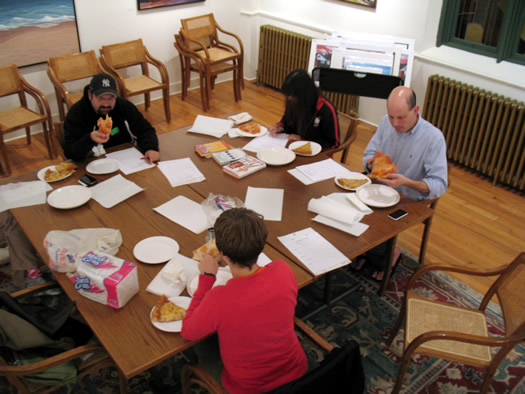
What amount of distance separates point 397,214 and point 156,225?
4.60ft

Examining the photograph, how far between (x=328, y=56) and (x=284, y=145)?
2.14 metres

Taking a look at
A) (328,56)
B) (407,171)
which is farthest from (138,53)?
(407,171)

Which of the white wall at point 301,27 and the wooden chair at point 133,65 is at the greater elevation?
the white wall at point 301,27

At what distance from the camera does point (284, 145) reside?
3584mm

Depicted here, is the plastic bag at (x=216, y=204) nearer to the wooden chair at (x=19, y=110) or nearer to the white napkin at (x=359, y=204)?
the white napkin at (x=359, y=204)

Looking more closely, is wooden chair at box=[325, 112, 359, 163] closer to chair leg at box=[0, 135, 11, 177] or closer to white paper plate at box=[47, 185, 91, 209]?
white paper plate at box=[47, 185, 91, 209]

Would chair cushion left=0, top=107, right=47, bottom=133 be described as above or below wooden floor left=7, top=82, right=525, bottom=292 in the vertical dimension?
above

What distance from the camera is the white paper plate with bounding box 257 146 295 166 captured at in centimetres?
332

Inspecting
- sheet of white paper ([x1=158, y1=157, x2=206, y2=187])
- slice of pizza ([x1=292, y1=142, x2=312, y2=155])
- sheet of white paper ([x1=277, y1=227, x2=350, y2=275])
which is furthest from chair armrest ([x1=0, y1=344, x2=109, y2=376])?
slice of pizza ([x1=292, y1=142, x2=312, y2=155])

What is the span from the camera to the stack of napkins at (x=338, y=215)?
2725 millimetres

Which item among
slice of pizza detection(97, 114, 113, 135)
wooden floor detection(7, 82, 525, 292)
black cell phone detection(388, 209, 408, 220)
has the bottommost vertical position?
wooden floor detection(7, 82, 525, 292)

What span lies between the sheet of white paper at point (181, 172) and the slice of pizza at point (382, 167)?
111cm

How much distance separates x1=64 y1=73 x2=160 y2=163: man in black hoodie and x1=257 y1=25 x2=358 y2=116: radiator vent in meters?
3.04

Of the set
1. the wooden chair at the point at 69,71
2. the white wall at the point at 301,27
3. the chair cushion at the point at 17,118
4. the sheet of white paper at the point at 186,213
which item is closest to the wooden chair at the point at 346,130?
the sheet of white paper at the point at 186,213
